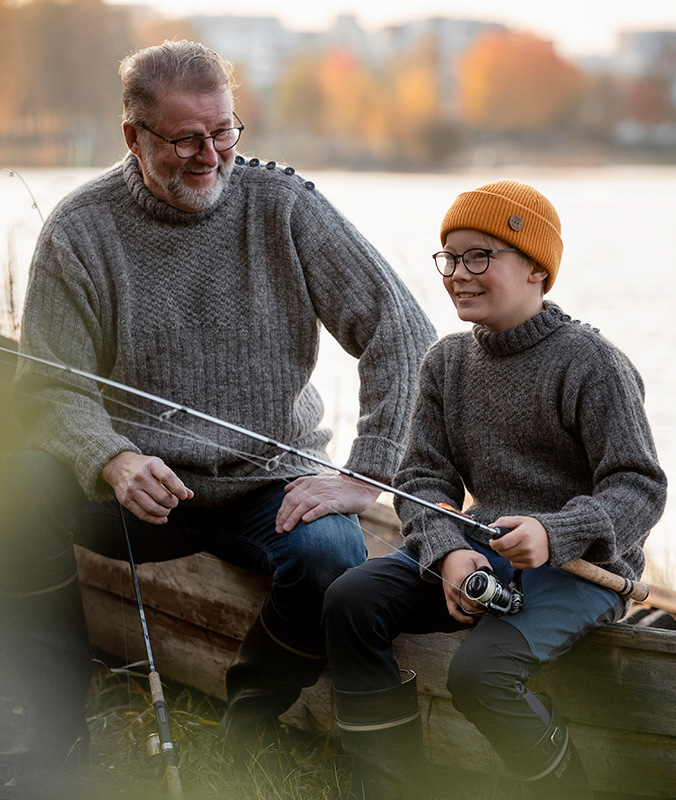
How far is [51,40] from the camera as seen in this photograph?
9.24m

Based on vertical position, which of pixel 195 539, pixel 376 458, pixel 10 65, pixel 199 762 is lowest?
pixel 199 762

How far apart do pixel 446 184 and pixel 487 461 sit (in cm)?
1302

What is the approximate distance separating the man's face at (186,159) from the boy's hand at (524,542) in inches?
36.6

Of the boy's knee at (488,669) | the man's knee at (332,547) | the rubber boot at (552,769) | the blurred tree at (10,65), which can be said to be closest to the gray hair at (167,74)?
the man's knee at (332,547)

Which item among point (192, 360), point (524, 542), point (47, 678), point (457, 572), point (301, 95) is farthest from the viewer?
point (301, 95)

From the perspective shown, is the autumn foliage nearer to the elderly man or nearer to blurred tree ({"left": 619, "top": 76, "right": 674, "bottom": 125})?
blurred tree ({"left": 619, "top": 76, "right": 674, "bottom": 125})

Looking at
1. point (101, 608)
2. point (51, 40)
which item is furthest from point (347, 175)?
point (101, 608)

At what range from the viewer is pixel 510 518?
4.98 ft

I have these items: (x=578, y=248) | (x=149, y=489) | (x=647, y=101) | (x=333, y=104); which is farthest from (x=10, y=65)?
(x=647, y=101)

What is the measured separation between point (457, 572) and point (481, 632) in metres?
0.10

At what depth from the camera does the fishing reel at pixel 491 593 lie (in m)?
1.52

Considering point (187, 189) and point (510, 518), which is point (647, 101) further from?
point (510, 518)

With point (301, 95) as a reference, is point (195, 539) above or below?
below

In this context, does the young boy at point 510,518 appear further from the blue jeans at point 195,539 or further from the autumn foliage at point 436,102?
the autumn foliage at point 436,102
